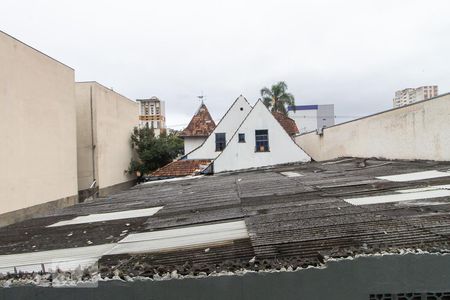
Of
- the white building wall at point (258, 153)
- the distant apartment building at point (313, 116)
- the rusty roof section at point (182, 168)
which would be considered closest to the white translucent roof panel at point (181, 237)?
the white building wall at point (258, 153)

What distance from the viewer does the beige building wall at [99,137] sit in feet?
94.1

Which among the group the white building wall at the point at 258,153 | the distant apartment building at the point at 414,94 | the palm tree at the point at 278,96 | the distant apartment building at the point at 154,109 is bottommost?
the white building wall at the point at 258,153

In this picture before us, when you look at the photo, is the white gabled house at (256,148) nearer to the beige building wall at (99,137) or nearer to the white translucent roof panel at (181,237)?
the beige building wall at (99,137)

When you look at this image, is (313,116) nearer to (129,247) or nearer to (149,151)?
(149,151)

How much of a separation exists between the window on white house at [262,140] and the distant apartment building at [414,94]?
7221 millimetres

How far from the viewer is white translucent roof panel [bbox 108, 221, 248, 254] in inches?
133

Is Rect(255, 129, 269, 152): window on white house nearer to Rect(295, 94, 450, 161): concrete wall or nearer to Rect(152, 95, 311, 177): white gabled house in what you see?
Rect(152, 95, 311, 177): white gabled house

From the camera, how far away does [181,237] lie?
3781 mm

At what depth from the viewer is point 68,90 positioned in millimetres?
24562

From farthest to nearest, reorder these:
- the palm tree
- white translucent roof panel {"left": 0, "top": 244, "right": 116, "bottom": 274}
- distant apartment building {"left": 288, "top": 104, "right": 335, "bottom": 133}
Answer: distant apartment building {"left": 288, "top": 104, "right": 335, "bottom": 133} < the palm tree < white translucent roof panel {"left": 0, "top": 244, "right": 116, "bottom": 274}

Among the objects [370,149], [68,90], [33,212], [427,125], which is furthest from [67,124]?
[427,125]

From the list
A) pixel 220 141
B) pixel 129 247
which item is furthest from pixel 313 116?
pixel 129 247

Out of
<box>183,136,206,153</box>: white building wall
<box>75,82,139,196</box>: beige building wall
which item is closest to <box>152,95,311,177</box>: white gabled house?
<box>75,82,139,196</box>: beige building wall

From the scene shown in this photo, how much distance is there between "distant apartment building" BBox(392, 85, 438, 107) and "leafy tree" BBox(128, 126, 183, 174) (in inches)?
819
